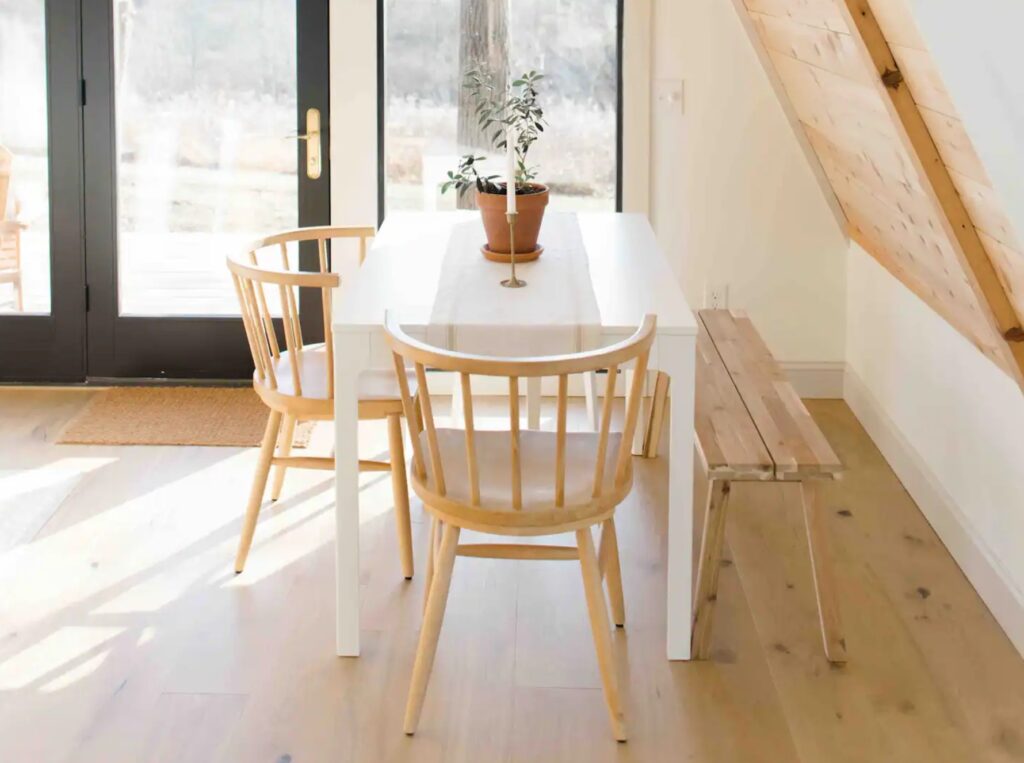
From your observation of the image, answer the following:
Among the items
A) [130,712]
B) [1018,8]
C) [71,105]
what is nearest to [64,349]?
[71,105]

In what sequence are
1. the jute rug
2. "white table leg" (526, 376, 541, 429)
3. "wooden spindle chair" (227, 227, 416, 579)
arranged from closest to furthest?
"wooden spindle chair" (227, 227, 416, 579), "white table leg" (526, 376, 541, 429), the jute rug

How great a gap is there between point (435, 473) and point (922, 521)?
1.69 meters

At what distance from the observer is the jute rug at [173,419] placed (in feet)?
14.7

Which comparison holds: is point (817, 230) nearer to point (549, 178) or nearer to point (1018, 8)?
point (549, 178)

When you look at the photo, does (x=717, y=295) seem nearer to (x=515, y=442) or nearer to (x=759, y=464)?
(x=759, y=464)

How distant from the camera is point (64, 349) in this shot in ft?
16.6

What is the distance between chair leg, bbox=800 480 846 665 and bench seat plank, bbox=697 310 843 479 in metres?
0.07

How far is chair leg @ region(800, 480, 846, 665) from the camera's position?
302 centimetres

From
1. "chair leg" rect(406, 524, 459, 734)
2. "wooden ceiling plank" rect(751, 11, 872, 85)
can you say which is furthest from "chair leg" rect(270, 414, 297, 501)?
"wooden ceiling plank" rect(751, 11, 872, 85)

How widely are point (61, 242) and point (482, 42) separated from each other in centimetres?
162

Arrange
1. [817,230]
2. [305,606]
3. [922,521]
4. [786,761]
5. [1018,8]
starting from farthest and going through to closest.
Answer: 1. [817,230]
2. [922,521]
3. [305,606]
4. [786,761]
5. [1018,8]

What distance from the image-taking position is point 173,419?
470cm

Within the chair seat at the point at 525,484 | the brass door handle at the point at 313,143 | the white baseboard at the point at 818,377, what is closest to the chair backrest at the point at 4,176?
the brass door handle at the point at 313,143

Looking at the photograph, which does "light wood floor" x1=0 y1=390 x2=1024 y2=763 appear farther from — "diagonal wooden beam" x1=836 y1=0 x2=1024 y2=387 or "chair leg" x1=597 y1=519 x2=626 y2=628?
"diagonal wooden beam" x1=836 y1=0 x2=1024 y2=387
